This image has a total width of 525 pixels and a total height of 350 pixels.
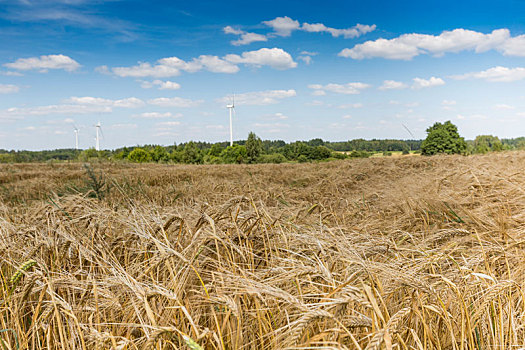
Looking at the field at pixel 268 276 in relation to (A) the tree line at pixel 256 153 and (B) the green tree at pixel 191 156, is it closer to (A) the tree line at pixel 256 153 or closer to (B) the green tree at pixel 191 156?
(A) the tree line at pixel 256 153

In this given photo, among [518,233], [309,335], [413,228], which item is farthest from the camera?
[413,228]

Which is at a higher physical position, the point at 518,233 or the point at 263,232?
the point at 263,232

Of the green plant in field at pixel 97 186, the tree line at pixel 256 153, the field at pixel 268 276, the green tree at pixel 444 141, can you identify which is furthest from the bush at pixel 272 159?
the field at pixel 268 276

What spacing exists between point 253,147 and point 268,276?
160ft

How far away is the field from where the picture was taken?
1.46 metres

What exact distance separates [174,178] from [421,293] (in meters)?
9.01

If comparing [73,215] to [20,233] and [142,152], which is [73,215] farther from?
[142,152]

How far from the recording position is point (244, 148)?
51625 millimetres

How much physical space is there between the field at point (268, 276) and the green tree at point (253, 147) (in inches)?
1730

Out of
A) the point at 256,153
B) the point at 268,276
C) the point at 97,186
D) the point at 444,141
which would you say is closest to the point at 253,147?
the point at 256,153

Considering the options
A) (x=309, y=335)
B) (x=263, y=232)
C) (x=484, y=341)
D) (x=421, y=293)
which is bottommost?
(x=484, y=341)

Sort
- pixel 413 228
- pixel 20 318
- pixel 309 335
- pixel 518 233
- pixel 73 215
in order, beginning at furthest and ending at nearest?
pixel 413 228 < pixel 73 215 < pixel 518 233 < pixel 20 318 < pixel 309 335

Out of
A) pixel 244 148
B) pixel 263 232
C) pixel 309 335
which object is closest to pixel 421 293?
pixel 309 335

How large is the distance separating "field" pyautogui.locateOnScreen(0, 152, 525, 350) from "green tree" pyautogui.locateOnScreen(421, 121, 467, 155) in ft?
141
